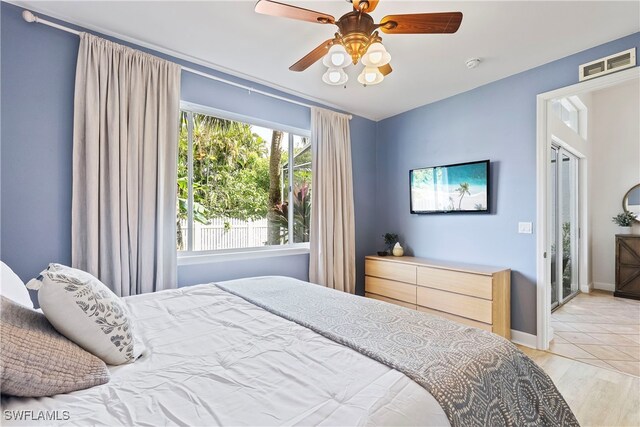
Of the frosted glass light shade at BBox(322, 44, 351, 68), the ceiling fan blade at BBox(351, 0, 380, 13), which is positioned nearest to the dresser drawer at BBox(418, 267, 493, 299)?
the frosted glass light shade at BBox(322, 44, 351, 68)

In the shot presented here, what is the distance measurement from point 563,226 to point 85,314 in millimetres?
5151

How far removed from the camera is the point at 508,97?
3059 millimetres

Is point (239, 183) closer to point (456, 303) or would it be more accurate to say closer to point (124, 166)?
point (124, 166)

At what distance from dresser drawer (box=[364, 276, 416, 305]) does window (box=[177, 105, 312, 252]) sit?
98cm

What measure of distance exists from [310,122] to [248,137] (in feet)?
2.50

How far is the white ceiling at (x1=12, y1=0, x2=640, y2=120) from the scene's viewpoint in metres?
2.04

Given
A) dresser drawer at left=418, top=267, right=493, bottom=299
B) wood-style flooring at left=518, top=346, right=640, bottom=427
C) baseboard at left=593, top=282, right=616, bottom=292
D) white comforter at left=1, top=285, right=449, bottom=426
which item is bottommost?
wood-style flooring at left=518, top=346, right=640, bottom=427

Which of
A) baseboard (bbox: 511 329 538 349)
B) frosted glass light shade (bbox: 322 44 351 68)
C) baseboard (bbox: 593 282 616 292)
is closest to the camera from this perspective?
frosted glass light shade (bbox: 322 44 351 68)

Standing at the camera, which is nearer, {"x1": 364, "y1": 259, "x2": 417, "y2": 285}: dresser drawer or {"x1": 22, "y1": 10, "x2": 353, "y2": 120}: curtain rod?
{"x1": 22, "y1": 10, "x2": 353, "y2": 120}: curtain rod

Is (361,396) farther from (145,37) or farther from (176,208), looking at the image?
(145,37)

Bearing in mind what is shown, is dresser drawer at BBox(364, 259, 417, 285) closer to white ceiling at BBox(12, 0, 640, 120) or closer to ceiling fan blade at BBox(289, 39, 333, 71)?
white ceiling at BBox(12, 0, 640, 120)

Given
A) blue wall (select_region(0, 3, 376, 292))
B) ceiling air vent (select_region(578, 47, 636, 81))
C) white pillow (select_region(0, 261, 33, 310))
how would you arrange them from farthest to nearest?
1. ceiling air vent (select_region(578, 47, 636, 81))
2. blue wall (select_region(0, 3, 376, 292))
3. white pillow (select_region(0, 261, 33, 310))

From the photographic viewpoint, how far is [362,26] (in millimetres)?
1641

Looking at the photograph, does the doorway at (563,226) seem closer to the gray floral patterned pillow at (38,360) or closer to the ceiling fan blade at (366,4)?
the ceiling fan blade at (366,4)
